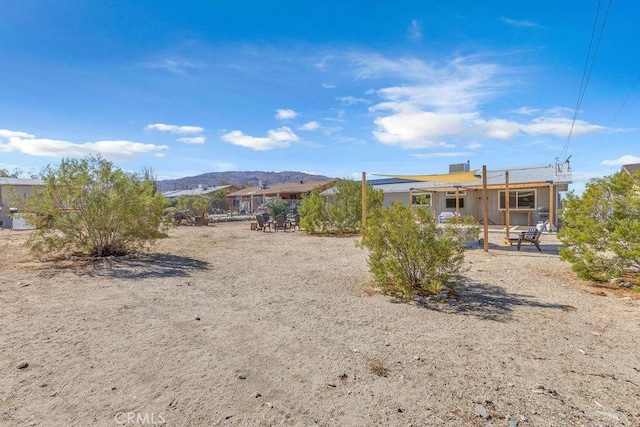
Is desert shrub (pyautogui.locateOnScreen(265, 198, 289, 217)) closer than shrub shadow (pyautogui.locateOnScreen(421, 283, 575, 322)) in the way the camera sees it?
No

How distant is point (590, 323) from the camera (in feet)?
14.2

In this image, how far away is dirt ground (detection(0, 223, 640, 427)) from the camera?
95.8 inches

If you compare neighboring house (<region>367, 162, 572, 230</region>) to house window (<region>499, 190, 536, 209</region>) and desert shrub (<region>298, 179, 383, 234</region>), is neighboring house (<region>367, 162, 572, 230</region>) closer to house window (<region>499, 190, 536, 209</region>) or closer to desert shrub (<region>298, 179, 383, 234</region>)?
house window (<region>499, 190, 536, 209</region>)

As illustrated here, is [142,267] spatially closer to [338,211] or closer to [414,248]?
[414,248]

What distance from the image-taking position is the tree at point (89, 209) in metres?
7.97

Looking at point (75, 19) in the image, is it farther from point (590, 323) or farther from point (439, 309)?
point (590, 323)

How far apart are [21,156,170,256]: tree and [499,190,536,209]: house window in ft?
59.7

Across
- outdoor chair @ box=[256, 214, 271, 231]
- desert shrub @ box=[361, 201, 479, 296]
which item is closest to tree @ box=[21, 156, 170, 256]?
desert shrub @ box=[361, 201, 479, 296]

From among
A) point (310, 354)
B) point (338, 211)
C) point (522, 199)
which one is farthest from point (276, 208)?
point (310, 354)

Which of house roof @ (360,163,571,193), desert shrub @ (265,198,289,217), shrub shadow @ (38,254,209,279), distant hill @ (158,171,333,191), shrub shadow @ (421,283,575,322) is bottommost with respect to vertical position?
shrub shadow @ (421,283,575,322)

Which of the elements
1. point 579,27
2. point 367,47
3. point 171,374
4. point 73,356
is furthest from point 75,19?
point 579,27

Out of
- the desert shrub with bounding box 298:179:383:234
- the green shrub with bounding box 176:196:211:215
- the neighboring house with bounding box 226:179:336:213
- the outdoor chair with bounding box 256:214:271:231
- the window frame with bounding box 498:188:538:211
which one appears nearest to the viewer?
the desert shrub with bounding box 298:179:383:234

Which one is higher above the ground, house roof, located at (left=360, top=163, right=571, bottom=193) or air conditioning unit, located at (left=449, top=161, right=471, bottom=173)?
air conditioning unit, located at (left=449, top=161, right=471, bottom=173)

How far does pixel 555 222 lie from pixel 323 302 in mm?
15126
